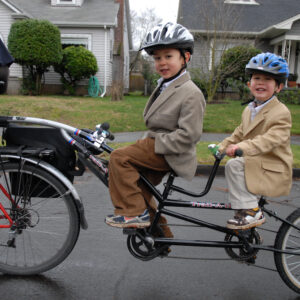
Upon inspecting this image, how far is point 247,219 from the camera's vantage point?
8.36ft

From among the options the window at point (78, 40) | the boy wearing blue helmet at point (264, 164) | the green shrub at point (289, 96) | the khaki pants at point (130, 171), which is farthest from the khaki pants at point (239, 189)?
the window at point (78, 40)

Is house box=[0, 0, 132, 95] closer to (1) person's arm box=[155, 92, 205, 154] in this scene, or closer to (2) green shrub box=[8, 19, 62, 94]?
(2) green shrub box=[8, 19, 62, 94]

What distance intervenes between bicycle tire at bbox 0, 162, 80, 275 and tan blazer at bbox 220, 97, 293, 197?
1361 millimetres

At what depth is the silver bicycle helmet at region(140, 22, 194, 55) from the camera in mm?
2426

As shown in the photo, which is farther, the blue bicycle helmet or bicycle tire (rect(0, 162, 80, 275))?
bicycle tire (rect(0, 162, 80, 275))

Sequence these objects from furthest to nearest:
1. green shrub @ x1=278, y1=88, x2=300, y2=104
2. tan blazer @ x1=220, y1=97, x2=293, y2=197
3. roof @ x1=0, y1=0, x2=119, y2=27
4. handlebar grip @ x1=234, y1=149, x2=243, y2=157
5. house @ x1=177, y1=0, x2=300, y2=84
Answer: roof @ x1=0, y1=0, x2=119, y2=27 < house @ x1=177, y1=0, x2=300, y2=84 < green shrub @ x1=278, y1=88, x2=300, y2=104 < tan blazer @ x1=220, y1=97, x2=293, y2=197 < handlebar grip @ x1=234, y1=149, x2=243, y2=157

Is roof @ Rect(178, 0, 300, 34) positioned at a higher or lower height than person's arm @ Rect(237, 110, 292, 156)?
higher

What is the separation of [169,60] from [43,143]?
3.71ft

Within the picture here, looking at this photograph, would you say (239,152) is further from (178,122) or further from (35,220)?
(35,220)

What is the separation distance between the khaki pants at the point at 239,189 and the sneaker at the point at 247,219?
0.16ft

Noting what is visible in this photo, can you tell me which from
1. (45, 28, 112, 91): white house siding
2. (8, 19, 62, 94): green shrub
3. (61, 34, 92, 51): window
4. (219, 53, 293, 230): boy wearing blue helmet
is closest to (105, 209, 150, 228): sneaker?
(219, 53, 293, 230): boy wearing blue helmet

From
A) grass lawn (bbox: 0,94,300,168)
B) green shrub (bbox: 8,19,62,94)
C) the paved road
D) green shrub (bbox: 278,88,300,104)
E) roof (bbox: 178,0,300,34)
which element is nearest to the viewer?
the paved road

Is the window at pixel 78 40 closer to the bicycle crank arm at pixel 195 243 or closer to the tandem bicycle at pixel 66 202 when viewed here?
the tandem bicycle at pixel 66 202

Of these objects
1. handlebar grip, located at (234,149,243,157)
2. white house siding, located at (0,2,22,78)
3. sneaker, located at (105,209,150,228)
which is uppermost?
white house siding, located at (0,2,22,78)
